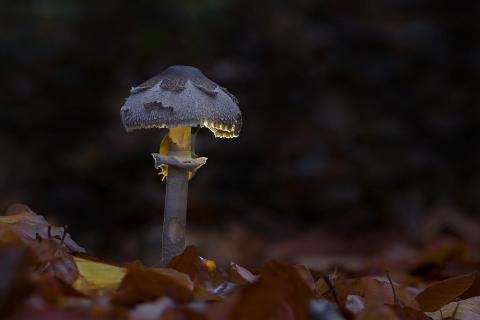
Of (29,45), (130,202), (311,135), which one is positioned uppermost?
(29,45)

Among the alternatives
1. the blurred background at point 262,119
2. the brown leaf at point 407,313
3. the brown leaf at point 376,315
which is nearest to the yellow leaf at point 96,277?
the brown leaf at point 376,315

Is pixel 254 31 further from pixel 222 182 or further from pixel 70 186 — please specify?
pixel 70 186

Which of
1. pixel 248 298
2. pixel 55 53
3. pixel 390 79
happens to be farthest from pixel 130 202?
pixel 248 298

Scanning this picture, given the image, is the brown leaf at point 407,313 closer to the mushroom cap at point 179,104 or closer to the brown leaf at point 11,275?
the mushroom cap at point 179,104

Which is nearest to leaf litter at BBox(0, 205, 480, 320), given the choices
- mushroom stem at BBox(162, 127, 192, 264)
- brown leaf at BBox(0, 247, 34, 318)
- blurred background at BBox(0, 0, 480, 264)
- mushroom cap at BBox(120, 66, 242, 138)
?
brown leaf at BBox(0, 247, 34, 318)

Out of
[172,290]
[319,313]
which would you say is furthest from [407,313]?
[172,290]

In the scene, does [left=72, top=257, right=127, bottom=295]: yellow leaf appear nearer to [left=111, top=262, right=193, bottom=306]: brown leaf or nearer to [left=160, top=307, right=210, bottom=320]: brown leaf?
[left=111, top=262, right=193, bottom=306]: brown leaf

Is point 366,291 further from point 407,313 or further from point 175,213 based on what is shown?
point 175,213
